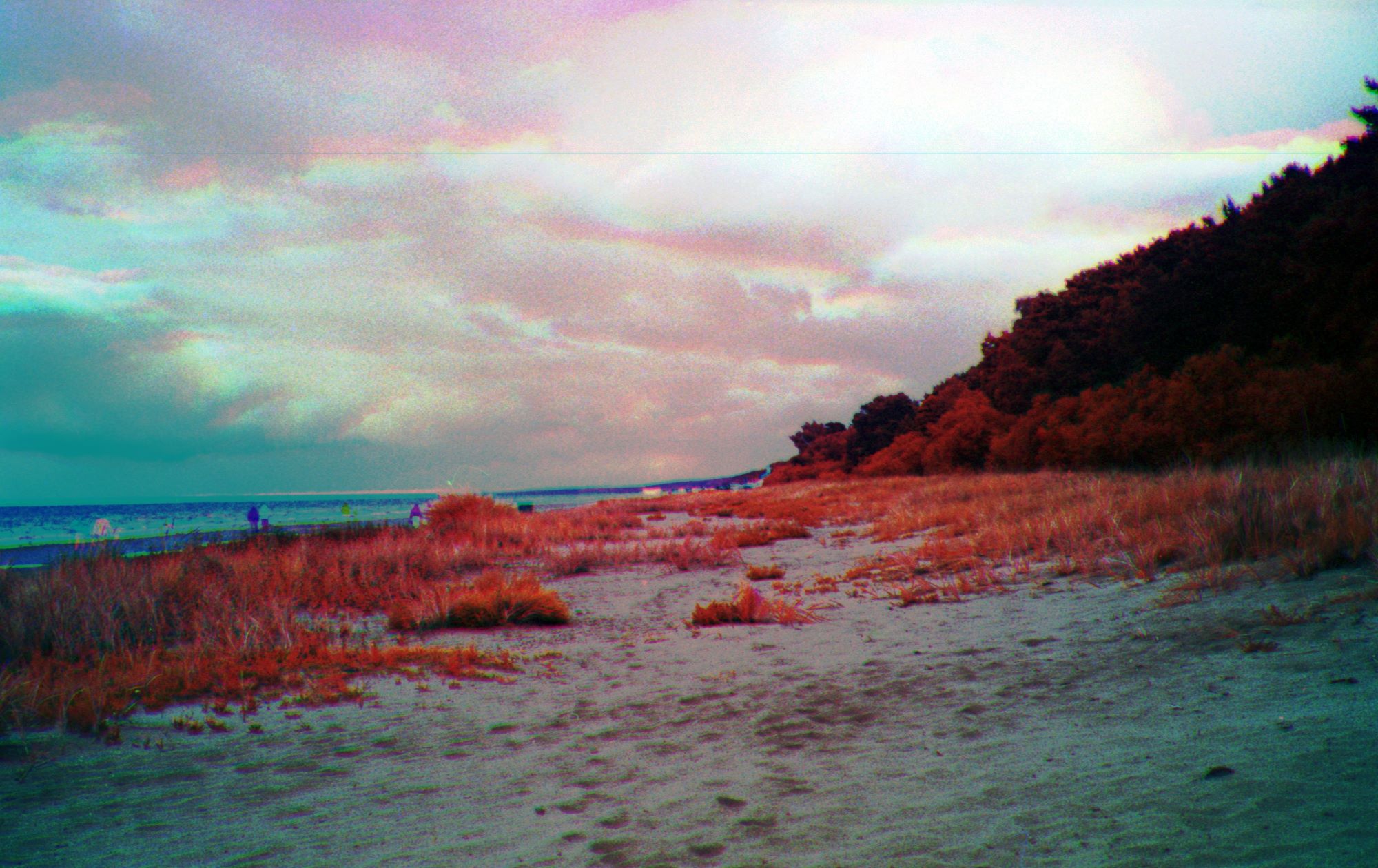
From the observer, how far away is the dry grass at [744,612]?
25.7ft

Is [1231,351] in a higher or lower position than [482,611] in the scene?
higher

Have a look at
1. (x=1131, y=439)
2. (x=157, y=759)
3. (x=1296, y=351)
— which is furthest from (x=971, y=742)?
(x=1296, y=351)

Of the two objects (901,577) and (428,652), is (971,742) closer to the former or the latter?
(428,652)

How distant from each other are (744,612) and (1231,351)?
18569mm

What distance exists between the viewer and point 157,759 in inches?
157

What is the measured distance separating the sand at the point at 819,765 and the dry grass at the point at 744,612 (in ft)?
6.14

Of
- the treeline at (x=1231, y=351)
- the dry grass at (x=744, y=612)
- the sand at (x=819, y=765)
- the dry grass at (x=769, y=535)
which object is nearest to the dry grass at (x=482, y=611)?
the dry grass at (x=744, y=612)

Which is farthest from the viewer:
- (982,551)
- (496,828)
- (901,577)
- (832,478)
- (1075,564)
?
(832,478)

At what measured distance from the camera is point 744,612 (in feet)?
25.9

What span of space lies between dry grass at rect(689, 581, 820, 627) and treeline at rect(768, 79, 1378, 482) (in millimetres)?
9277

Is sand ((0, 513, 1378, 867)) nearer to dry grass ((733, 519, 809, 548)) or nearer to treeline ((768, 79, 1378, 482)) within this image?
treeline ((768, 79, 1378, 482))

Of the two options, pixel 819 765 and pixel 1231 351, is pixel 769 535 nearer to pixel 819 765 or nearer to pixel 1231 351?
pixel 1231 351

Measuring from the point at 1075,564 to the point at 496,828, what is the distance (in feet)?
24.0

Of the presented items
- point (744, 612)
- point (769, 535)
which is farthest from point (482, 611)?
point (769, 535)
